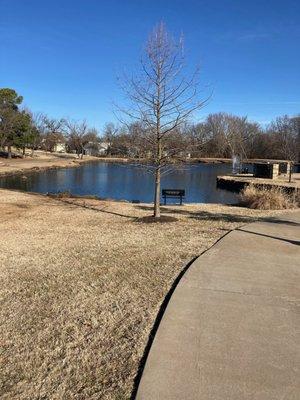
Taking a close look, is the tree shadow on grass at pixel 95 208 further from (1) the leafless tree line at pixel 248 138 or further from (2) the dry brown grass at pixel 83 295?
(1) the leafless tree line at pixel 248 138

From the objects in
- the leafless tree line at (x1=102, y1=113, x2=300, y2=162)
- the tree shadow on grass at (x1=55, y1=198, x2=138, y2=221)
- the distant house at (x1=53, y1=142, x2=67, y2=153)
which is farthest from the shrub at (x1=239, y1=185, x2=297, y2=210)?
the distant house at (x1=53, y1=142, x2=67, y2=153)

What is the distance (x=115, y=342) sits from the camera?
15.8 feet

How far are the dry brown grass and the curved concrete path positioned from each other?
0.26m

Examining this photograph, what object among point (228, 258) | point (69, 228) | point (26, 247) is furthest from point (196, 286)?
point (69, 228)

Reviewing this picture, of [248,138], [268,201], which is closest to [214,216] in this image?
[268,201]

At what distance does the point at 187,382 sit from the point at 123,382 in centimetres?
54

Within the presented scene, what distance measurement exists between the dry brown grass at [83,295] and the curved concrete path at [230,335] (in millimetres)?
263

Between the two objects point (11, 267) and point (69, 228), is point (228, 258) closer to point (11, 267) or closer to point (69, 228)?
point (11, 267)

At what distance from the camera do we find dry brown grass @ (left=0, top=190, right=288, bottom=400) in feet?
13.6

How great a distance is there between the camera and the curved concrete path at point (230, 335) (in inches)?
153

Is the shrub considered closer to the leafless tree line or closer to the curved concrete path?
the curved concrete path

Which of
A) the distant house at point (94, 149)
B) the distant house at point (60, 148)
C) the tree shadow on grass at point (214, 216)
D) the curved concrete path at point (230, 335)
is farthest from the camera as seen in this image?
the distant house at point (94, 149)

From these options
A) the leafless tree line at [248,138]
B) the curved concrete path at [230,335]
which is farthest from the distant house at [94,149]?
the curved concrete path at [230,335]

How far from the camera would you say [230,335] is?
4.91 m
